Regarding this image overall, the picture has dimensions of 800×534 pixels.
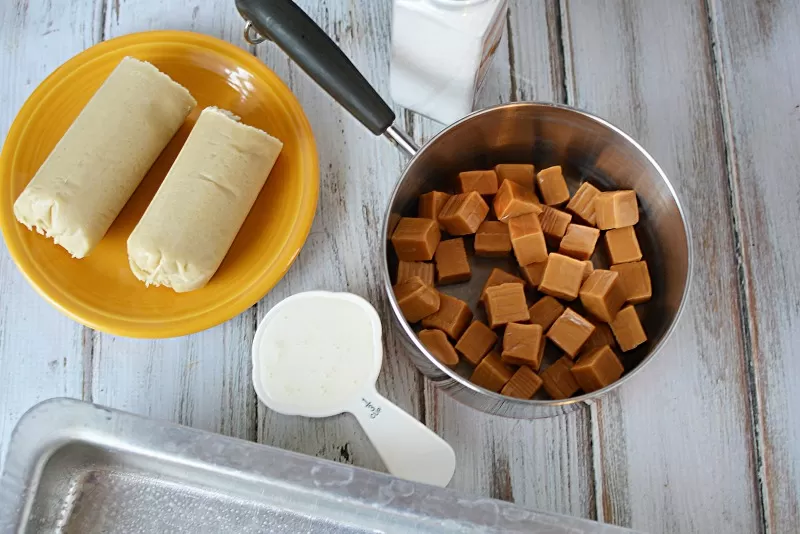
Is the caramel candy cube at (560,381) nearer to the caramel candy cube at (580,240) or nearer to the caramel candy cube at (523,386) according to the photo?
the caramel candy cube at (523,386)

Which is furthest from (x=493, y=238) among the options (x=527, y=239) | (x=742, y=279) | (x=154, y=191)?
(x=154, y=191)

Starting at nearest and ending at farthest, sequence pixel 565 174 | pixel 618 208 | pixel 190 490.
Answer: pixel 190 490 → pixel 618 208 → pixel 565 174

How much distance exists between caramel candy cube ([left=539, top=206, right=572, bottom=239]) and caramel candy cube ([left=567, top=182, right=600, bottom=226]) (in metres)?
0.02

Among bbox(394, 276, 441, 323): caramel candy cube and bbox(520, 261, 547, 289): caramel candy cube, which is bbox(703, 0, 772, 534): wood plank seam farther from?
bbox(394, 276, 441, 323): caramel candy cube

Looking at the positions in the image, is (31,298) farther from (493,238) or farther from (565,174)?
(565,174)

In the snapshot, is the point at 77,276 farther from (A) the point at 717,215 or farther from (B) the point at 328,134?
(A) the point at 717,215

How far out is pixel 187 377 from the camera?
111 centimetres

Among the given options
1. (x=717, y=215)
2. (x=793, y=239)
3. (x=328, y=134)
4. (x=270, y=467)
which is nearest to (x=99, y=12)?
(x=328, y=134)

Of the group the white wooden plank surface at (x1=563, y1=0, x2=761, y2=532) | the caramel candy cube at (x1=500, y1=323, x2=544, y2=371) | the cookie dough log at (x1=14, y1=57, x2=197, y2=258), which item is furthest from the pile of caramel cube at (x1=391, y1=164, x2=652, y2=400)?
the cookie dough log at (x1=14, y1=57, x2=197, y2=258)

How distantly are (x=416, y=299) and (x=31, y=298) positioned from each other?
60 centimetres

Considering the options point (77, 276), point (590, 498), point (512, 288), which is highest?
point (77, 276)

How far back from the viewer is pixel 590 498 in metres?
1.08

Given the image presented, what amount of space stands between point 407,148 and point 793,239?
0.64 meters

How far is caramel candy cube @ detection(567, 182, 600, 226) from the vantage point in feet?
3.62
